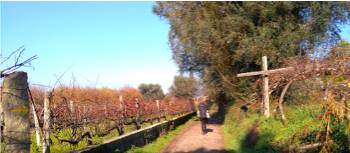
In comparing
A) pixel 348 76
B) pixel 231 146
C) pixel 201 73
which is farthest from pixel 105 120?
pixel 201 73

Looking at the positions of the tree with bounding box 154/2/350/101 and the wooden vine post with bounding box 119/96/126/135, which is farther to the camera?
the tree with bounding box 154/2/350/101

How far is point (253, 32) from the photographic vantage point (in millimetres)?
21656

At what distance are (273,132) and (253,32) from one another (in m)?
8.13

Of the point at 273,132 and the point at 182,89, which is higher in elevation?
the point at 182,89

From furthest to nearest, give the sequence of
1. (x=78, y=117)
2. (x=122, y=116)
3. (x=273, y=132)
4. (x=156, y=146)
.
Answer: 1. (x=122, y=116)
2. (x=156, y=146)
3. (x=78, y=117)
4. (x=273, y=132)

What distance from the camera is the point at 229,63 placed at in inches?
971

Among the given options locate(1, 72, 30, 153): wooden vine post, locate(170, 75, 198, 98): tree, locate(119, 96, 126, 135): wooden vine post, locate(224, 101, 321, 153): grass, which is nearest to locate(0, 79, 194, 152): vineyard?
→ locate(119, 96, 126, 135): wooden vine post

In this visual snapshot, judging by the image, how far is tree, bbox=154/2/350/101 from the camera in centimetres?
2097

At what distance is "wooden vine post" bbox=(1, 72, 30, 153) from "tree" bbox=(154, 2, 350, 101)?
15.8 meters

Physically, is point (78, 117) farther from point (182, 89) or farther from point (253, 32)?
point (182, 89)

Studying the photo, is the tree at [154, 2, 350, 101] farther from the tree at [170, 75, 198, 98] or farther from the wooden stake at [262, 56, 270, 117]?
the tree at [170, 75, 198, 98]

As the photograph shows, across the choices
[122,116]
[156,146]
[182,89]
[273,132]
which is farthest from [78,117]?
[182,89]

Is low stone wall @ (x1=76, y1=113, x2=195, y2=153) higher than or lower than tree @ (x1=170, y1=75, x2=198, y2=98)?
lower

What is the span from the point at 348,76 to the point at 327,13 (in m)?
9.01
